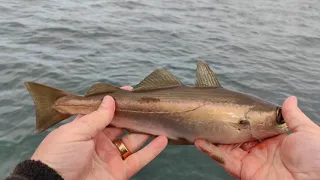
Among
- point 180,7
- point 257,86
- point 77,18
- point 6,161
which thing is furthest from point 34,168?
point 180,7

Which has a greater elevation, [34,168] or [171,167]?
[34,168]

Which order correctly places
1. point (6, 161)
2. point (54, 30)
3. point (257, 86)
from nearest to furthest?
point (6, 161), point (257, 86), point (54, 30)

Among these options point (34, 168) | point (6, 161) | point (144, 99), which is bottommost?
point (6, 161)

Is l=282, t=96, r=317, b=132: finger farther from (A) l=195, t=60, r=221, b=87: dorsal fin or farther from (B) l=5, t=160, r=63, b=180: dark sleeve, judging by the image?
(B) l=5, t=160, r=63, b=180: dark sleeve

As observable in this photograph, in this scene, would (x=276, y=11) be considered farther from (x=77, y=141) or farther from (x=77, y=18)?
(x=77, y=141)

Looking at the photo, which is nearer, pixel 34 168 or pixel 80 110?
pixel 34 168

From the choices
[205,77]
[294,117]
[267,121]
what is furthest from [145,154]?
[294,117]

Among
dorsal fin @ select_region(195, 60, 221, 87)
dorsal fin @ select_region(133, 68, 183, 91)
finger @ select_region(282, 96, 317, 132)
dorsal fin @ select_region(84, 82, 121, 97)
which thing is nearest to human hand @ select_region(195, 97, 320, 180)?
finger @ select_region(282, 96, 317, 132)
